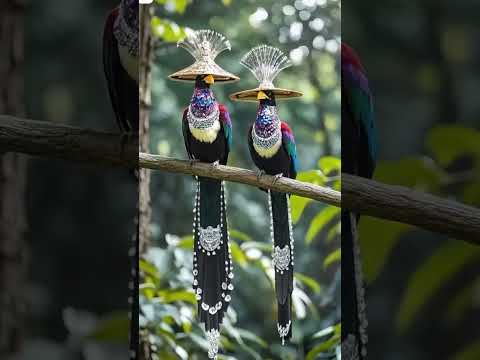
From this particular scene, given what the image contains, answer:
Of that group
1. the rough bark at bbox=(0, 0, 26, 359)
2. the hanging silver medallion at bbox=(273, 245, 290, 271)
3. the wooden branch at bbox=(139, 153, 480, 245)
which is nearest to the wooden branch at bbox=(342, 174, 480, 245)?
the wooden branch at bbox=(139, 153, 480, 245)

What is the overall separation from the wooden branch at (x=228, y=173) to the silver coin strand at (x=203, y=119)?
10cm

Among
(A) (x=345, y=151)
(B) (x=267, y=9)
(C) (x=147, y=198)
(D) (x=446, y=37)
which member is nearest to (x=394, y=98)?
(D) (x=446, y=37)

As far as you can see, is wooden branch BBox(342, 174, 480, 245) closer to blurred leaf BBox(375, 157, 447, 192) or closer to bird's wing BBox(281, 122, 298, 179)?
blurred leaf BBox(375, 157, 447, 192)

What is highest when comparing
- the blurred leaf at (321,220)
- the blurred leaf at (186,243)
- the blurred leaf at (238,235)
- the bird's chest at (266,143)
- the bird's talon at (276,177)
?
the bird's chest at (266,143)

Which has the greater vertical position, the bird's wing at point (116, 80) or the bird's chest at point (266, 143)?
the bird's wing at point (116, 80)

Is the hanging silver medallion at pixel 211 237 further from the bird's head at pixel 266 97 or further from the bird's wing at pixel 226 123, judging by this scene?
the bird's head at pixel 266 97

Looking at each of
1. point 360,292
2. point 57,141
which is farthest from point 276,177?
point 57,141

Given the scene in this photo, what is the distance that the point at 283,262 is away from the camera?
5.48 feet

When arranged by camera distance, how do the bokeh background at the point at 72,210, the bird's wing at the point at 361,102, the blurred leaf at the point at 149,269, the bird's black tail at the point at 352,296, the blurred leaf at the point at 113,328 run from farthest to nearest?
the blurred leaf at the point at 149,269 < the bird's black tail at the point at 352,296 < the bird's wing at the point at 361,102 < the bokeh background at the point at 72,210 < the blurred leaf at the point at 113,328

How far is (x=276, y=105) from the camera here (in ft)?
5.44

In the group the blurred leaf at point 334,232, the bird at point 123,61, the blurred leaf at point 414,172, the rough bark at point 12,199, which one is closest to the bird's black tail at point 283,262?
the blurred leaf at point 334,232

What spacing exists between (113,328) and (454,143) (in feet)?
2.94

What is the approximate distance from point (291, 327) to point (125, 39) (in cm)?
91

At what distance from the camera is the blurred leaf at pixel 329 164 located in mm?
1641
